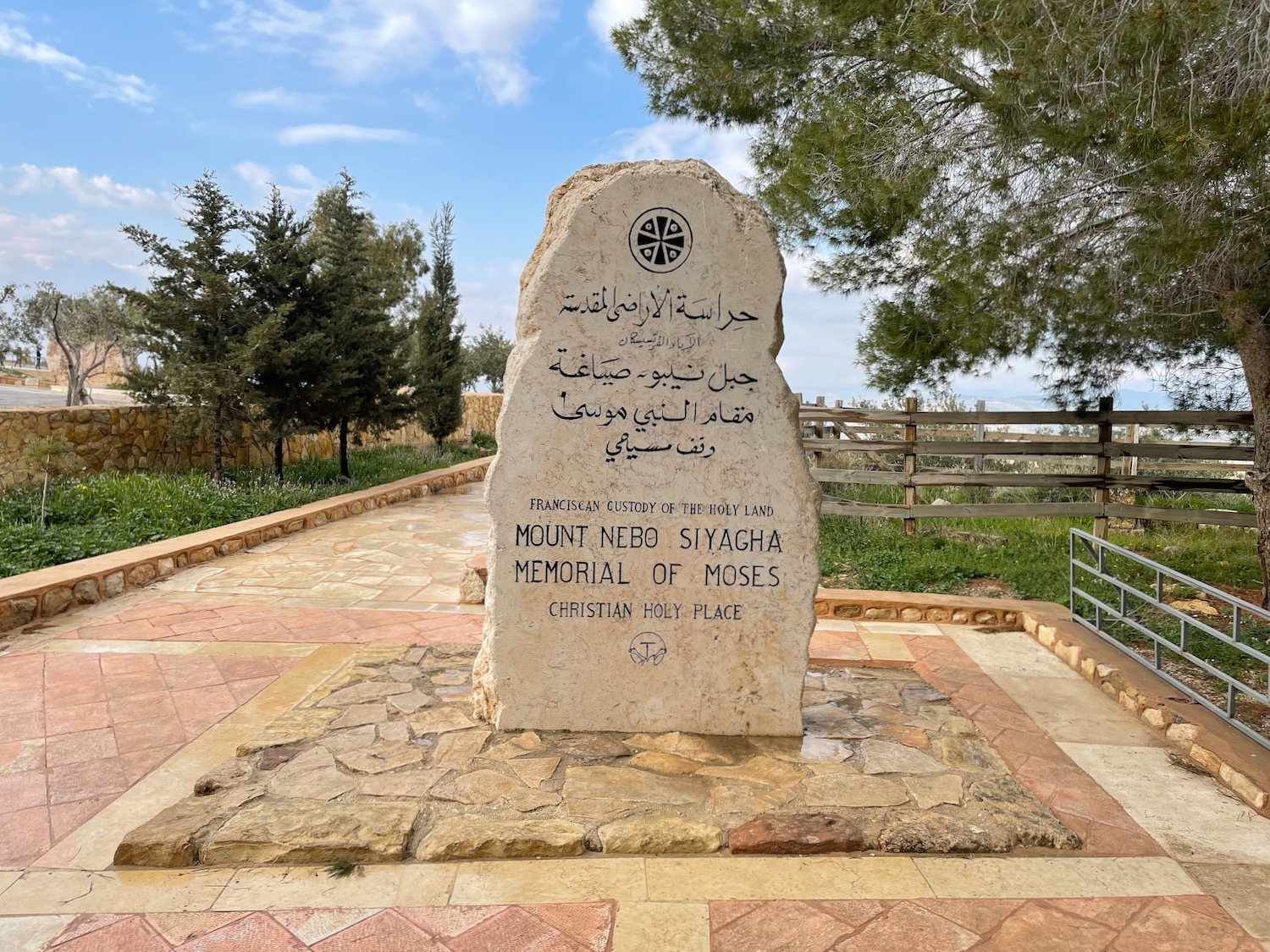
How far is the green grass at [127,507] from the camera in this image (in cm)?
732

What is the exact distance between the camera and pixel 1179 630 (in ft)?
19.3

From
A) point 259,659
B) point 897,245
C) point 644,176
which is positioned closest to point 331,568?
point 259,659

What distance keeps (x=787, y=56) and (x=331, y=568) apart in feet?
21.7

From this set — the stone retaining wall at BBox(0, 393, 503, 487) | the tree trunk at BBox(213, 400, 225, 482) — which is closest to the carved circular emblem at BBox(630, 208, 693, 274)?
the stone retaining wall at BBox(0, 393, 503, 487)

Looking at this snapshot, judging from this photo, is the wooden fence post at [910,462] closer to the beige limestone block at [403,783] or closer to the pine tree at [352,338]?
the beige limestone block at [403,783]

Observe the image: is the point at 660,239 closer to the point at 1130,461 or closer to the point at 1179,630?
the point at 1179,630

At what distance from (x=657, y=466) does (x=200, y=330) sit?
411 inches

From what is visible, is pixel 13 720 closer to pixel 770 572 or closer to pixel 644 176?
pixel 770 572

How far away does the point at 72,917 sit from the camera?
260cm

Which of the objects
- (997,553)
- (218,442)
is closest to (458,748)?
(997,553)

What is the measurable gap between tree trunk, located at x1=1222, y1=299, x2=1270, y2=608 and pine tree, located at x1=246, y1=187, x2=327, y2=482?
36.4ft

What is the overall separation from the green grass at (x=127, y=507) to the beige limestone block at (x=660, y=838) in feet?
20.2

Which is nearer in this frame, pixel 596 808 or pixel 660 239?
pixel 596 808

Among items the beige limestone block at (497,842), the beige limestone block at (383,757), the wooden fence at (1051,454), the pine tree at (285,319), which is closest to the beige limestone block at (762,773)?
the beige limestone block at (497,842)
